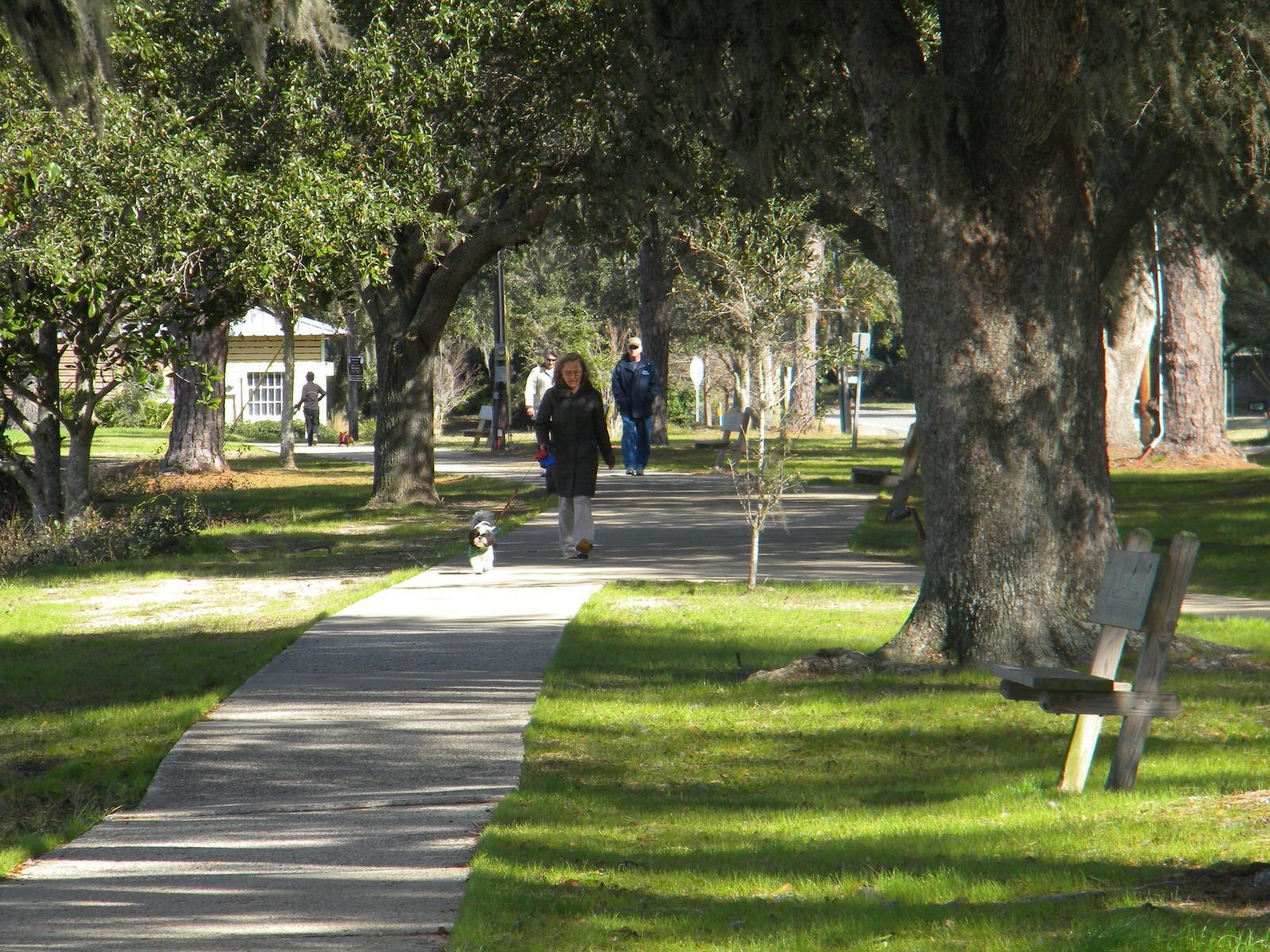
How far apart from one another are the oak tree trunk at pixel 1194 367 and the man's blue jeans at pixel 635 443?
1044cm

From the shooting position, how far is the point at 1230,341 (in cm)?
5762

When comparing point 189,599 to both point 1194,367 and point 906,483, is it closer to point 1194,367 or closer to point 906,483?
point 906,483

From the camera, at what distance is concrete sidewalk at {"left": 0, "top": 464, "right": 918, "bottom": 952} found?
14.8 feet

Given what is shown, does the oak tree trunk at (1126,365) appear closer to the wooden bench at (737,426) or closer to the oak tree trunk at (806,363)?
the oak tree trunk at (806,363)

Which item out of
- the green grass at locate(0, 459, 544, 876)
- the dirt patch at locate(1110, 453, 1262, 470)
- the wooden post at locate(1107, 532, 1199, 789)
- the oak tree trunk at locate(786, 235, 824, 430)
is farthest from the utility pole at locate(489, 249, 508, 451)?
the wooden post at locate(1107, 532, 1199, 789)

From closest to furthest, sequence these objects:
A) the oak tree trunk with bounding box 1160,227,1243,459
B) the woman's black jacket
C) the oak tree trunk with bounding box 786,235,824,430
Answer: the oak tree trunk with bounding box 786,235,824,430 → the woman's black jacket → the oak tree trunk with bounding box 1160,227,1243,459

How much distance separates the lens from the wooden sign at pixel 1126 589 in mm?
5637

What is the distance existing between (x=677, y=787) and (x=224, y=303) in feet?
36.3

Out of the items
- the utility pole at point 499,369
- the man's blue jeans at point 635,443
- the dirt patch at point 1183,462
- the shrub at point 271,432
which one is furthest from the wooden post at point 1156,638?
the shrub at point 271,432

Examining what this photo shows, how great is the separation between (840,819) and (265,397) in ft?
164

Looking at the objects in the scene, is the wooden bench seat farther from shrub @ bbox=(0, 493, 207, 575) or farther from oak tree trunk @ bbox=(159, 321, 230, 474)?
oak tree trunk @ bbox=(159, 321, 230, 474)

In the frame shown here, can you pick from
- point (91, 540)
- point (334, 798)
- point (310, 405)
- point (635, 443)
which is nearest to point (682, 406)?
point (310, 405)

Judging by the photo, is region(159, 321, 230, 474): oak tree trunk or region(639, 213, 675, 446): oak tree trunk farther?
region(639, 213, 675, 446): oak tree trunk

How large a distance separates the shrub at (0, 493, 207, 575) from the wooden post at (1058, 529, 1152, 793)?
11.5 metres
